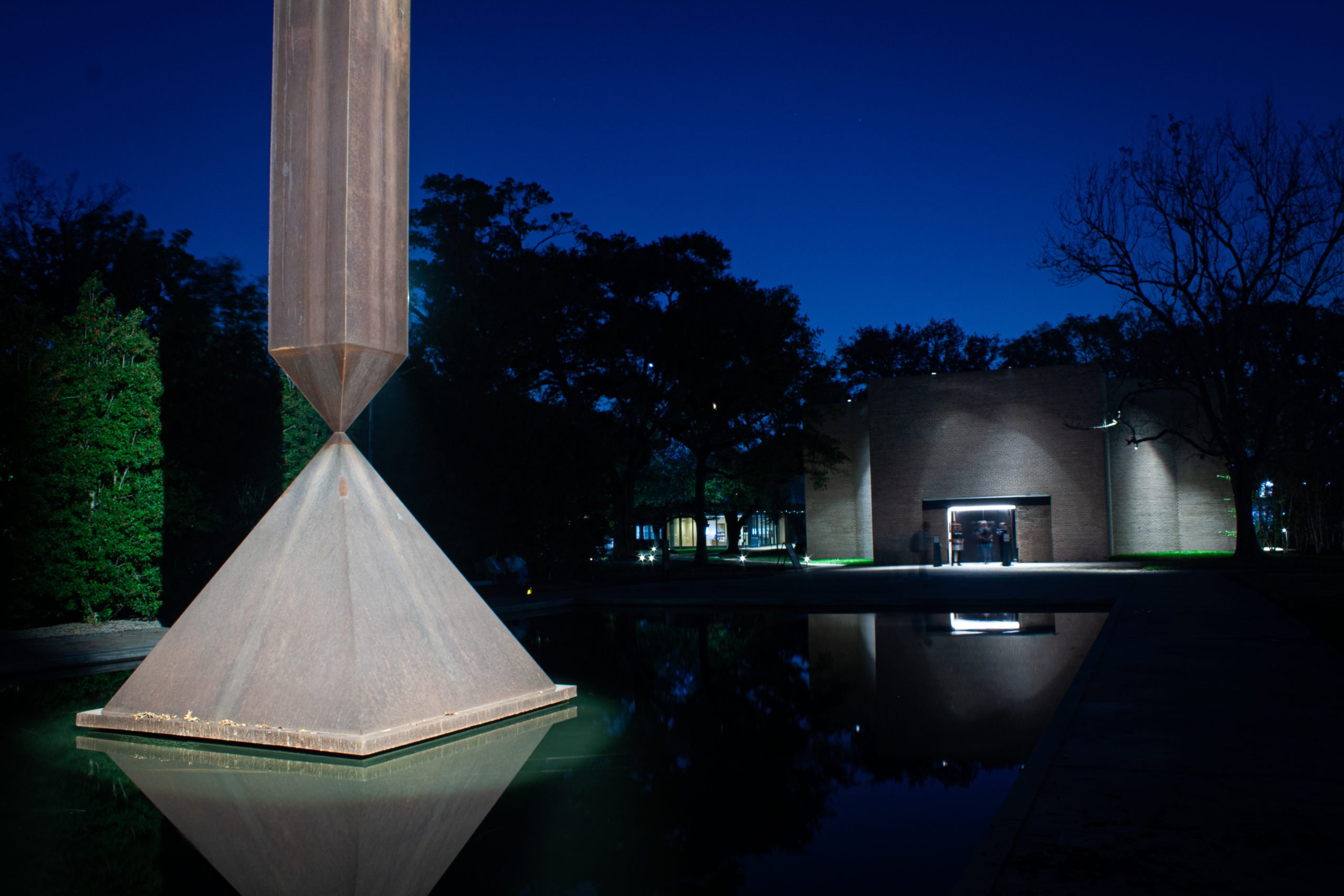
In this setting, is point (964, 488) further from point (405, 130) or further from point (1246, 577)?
point (405, 130)

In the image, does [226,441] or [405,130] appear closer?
[405,130]

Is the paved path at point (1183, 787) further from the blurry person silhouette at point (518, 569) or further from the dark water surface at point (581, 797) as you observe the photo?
the blurry person silhouette at point (518, 569)

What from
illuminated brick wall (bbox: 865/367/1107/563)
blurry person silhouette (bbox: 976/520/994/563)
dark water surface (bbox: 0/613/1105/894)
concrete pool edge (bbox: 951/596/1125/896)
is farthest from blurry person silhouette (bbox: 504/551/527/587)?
blurry person silhouette (bbox: 976/520/994/563)

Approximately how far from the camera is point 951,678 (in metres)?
9.25

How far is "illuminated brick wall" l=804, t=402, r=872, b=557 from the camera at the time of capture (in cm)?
4044

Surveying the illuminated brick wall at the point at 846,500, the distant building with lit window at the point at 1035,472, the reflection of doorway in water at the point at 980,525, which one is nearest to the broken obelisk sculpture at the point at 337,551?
the reflection of doorway in water at the point at 980,525

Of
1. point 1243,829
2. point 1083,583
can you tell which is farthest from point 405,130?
point 1083,583

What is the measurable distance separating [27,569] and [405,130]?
10453 mm

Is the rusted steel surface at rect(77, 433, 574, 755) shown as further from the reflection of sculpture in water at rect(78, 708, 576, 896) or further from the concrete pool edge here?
the concrete pool edge

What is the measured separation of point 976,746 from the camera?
21.0 ft

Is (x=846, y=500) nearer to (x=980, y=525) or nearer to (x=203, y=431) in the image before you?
(x=980, y=525)

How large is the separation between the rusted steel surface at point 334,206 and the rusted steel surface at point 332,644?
2.19ft

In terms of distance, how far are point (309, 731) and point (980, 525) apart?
1275 inches

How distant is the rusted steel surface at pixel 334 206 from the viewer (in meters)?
7.54
